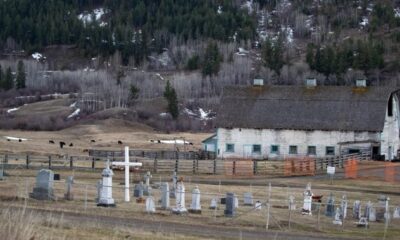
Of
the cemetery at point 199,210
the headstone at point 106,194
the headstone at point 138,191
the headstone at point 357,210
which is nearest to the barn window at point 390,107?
the cemetery at point 199,210

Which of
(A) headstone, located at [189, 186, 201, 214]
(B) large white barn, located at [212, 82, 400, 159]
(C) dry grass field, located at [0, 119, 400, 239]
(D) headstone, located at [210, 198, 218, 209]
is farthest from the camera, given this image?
(B) large white barn, located at [212, 82, 400, 159]

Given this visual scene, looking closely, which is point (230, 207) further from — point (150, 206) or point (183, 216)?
point (150, 206)

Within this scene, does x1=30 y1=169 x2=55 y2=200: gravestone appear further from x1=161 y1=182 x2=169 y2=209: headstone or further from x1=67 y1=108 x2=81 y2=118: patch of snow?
x1=67 y1=108 x2=81 y2=118: patch of snow

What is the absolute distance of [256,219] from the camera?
31141 millimetres

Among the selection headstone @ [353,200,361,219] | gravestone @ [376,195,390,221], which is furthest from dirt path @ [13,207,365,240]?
gravestone @ [376,195,390,221]

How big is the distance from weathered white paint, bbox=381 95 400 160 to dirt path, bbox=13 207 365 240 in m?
47.0

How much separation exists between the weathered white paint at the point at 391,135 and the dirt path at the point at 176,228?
47.0 meters

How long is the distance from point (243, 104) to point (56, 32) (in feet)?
408

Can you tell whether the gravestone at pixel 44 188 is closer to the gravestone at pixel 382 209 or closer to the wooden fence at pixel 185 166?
the gravestone at pixel 382 209

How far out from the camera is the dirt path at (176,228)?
26.1 m

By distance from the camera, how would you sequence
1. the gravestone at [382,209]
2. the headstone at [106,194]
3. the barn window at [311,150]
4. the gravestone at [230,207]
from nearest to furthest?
1. the gravestone at [230,207]
2. the headstone at [106,194]
3. the gravestone at [382,209]
4. the barn window at [311,150]

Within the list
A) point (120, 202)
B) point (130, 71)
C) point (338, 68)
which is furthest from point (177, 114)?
point (120, 202)

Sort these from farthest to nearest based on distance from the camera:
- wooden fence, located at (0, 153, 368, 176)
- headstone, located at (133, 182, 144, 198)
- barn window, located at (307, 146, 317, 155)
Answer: barn window, located at (307, 146, 317, 155), wooden fence, located at (0, 153, 368, 176), headstone, located at (133, 182, 144, 198)

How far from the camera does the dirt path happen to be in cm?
2609
